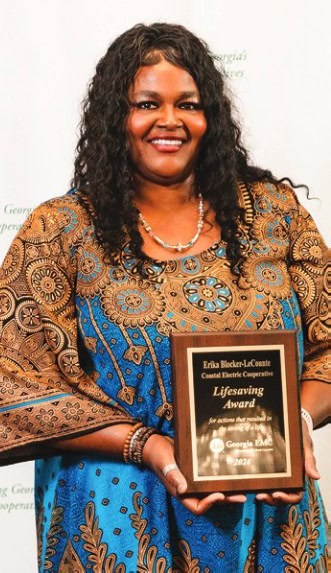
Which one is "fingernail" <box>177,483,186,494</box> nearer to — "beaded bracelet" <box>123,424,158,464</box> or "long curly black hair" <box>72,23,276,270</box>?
"beaded bracelet" <box>123,424,158,464</box>

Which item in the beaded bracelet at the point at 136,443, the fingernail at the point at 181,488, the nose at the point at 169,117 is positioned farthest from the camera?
the nose at the point at 169,117

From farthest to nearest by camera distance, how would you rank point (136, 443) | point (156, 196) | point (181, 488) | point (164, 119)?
point (156, 196) → point (164, 119) → point (136, 443) → point (181, 488)

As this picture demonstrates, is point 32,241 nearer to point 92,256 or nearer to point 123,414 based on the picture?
point 92,256

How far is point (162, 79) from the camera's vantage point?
2.24 meters

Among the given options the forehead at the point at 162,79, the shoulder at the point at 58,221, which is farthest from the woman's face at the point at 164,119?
the shoulder at the point at 58,221

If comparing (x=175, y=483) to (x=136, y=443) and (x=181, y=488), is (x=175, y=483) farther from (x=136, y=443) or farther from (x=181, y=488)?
(x=136, y=443)

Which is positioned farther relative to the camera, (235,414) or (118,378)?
(118,378)

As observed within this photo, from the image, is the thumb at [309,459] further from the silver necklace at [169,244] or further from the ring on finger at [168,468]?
the silver necklace at [169,244]

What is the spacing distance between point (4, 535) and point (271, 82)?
1266 millimetres

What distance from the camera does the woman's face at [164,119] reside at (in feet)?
7.34

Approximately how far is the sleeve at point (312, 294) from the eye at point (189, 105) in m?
0.27

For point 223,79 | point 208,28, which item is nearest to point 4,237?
point 208,28

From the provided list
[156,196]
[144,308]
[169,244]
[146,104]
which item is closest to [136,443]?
[144,308]

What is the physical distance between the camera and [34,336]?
2.20 m
